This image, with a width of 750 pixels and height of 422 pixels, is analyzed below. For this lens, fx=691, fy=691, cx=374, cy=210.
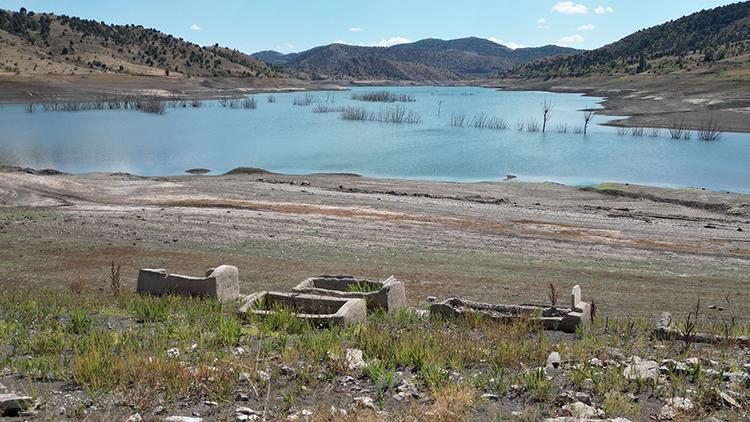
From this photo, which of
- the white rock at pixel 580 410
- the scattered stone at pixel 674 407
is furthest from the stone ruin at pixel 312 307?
the scattered stone at pixel 674 407

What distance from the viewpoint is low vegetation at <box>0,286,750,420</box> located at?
7.47m

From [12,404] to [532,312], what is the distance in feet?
27.0

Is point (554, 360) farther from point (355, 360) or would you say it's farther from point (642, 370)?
point (355, 360)

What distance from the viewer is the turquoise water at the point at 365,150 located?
152 ft

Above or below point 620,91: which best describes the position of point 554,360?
below

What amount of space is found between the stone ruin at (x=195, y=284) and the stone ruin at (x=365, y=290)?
138cm

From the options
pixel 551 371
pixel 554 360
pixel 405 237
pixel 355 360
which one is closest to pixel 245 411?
pixel 355 360

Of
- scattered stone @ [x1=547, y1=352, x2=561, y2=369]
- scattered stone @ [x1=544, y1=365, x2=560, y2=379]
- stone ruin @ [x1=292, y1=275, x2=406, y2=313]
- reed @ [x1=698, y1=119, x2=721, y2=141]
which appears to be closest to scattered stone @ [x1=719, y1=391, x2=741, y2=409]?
scattered stone @ [x1=544, y1=365, x2=560, y2=379]

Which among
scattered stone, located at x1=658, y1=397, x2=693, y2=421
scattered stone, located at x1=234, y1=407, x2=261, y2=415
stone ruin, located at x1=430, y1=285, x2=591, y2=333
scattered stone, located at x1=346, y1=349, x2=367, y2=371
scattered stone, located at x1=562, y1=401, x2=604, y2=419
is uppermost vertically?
scattered stone, located at x1=658, y1=397, x2=693, y2=421

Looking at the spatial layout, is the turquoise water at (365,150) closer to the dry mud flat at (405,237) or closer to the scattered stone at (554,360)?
the dry mud flat at (405,237)

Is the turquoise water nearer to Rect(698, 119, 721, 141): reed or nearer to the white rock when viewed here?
Rect(698, 119, 721, 141): reed

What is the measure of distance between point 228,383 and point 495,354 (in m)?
3.52

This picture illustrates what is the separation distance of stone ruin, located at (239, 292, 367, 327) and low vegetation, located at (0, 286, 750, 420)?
1.06 ft

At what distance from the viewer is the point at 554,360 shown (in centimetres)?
875
